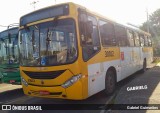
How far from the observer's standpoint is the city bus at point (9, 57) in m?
11.2

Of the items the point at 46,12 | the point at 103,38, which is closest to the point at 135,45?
the point at 103,38

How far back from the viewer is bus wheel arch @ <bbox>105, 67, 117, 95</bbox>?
356 inches

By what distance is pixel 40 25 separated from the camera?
7.67 metres

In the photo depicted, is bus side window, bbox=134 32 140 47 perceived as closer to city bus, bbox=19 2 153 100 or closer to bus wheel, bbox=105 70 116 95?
bus wheel, bbox=105 70 116 95

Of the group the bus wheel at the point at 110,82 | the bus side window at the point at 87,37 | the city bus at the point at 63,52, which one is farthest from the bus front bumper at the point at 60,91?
the bus wheel at the point at 110,82

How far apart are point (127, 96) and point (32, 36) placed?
3853mm

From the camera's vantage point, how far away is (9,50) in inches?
461

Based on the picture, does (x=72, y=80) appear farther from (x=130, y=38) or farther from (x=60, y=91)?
(x=130, y=38)

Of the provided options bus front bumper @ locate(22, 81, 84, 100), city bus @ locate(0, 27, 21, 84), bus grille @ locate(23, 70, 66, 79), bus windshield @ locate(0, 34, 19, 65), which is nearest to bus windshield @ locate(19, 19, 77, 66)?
bus grille @ locate(23, 70, 66, 79)

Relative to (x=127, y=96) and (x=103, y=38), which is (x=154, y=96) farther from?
(x=103, y=38)

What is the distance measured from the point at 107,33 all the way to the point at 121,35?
6.49 ft

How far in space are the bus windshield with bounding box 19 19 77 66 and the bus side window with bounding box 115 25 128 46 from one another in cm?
376

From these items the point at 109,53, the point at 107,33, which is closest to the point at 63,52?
the point at 109,53

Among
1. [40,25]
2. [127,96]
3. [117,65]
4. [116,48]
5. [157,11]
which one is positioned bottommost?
[127,96]
